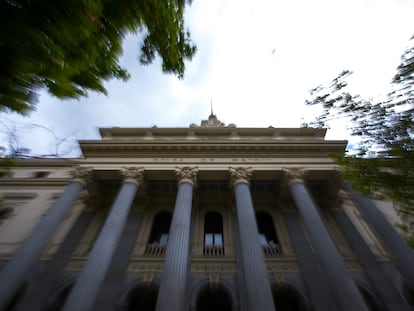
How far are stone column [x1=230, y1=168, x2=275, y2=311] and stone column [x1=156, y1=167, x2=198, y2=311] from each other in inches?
87.3

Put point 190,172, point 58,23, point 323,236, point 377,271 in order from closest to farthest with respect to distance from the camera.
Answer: point 58,23, point 323,236, point 377,271, point 190,172

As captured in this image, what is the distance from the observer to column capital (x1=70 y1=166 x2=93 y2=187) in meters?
12.5

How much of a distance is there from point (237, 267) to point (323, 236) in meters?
4.08

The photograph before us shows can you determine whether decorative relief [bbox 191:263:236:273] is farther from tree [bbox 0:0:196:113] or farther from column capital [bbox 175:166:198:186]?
tree [bbox 0:0:196:113]

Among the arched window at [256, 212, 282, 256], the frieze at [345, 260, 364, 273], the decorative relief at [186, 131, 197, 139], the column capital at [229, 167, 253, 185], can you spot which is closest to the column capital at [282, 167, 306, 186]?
the column capital at [229, 167, 253, 185]

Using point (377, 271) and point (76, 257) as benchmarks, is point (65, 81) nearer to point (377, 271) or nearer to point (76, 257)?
point (76, 257)

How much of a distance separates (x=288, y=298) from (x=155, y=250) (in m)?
6.79

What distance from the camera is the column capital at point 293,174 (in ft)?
39.7

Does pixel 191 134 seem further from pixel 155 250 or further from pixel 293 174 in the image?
pixel 155 250

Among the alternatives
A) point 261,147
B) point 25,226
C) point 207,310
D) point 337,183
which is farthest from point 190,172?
point 25,226

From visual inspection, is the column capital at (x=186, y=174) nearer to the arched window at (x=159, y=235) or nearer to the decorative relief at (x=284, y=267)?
the arched window at (x=159, y=235)

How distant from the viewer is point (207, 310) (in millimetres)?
10367

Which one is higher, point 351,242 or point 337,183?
point 337,183

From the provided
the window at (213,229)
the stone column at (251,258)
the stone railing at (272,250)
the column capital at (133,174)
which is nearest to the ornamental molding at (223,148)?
the column capital at (133,174)
